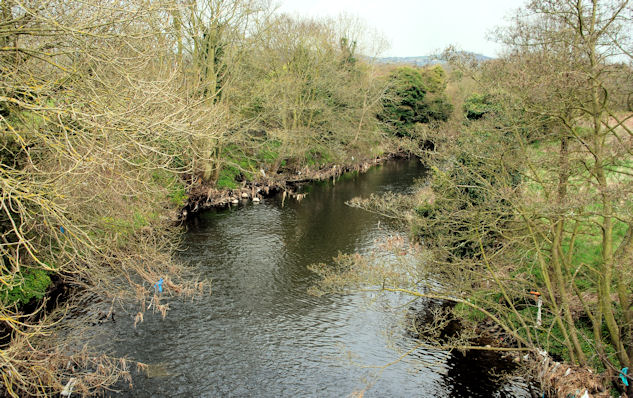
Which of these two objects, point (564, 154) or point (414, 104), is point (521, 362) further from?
point (414, 104)

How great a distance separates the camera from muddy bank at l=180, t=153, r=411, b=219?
25094 mm

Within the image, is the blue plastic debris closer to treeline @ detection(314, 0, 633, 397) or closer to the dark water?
the dark water

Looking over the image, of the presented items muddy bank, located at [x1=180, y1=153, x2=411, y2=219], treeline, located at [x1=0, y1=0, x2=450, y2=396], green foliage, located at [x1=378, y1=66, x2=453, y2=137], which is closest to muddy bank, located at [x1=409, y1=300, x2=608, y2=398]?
treeline, located at [x1=0, y1=0, x2=450, y2=396]

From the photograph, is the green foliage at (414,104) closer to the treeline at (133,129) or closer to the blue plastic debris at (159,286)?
the treeline at (133,129)

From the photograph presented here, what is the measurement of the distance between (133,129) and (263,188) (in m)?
21.3

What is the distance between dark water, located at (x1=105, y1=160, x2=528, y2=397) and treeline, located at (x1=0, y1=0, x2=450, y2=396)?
1.01 meters

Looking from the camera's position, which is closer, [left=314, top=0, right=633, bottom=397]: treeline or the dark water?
[left=314, top=0, right=633, bottom=397]: treeline

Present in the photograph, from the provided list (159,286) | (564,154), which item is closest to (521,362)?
(564,154)

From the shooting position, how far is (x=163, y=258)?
13.5 metres

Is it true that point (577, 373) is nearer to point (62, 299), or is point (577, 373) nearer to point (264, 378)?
point (264, 378)

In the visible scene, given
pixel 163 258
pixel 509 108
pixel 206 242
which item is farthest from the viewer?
pixel 206 242

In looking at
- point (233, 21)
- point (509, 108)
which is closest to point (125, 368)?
point (509, 108)

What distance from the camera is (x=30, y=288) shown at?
1181 cm

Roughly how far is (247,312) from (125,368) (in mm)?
4176
